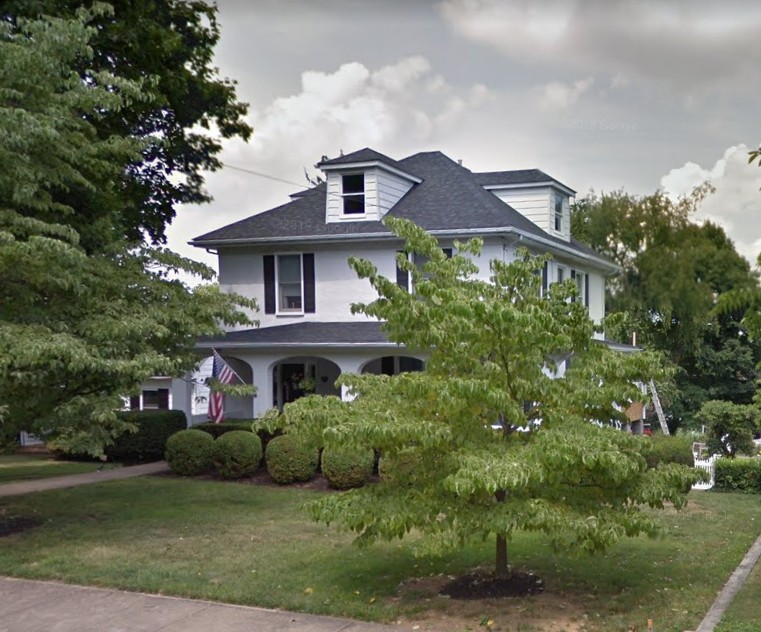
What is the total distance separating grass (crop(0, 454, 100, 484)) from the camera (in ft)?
64.9

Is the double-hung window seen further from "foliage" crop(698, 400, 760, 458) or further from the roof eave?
"foliage" crop(698, 400, 760, 458)

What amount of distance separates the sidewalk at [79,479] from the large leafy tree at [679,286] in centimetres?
2204

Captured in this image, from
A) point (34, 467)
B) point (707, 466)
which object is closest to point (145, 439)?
point (34, 467)

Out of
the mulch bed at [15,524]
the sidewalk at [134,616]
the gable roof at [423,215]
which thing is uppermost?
the gable roof at [423,215]

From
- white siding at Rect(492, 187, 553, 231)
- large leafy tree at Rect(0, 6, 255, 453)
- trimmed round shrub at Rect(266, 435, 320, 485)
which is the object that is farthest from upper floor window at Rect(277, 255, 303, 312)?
large leafy tree at Rect(0, 6, 255, 453)

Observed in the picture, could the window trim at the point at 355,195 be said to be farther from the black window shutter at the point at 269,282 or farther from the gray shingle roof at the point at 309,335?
the gray shingle roof at the point at 309,335

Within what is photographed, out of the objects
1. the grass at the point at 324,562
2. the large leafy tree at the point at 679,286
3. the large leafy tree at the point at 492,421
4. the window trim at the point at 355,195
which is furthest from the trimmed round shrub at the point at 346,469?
the large leafy tree at the point at 679,286

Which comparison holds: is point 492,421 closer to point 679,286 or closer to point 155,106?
point 155,106

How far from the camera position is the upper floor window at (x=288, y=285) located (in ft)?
74.8

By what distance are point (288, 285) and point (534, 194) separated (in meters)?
7.72

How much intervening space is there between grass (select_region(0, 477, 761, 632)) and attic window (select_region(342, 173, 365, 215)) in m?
9.75

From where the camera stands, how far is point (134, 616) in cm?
848

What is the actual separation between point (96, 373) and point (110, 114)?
7741 mm

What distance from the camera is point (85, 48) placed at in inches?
465
